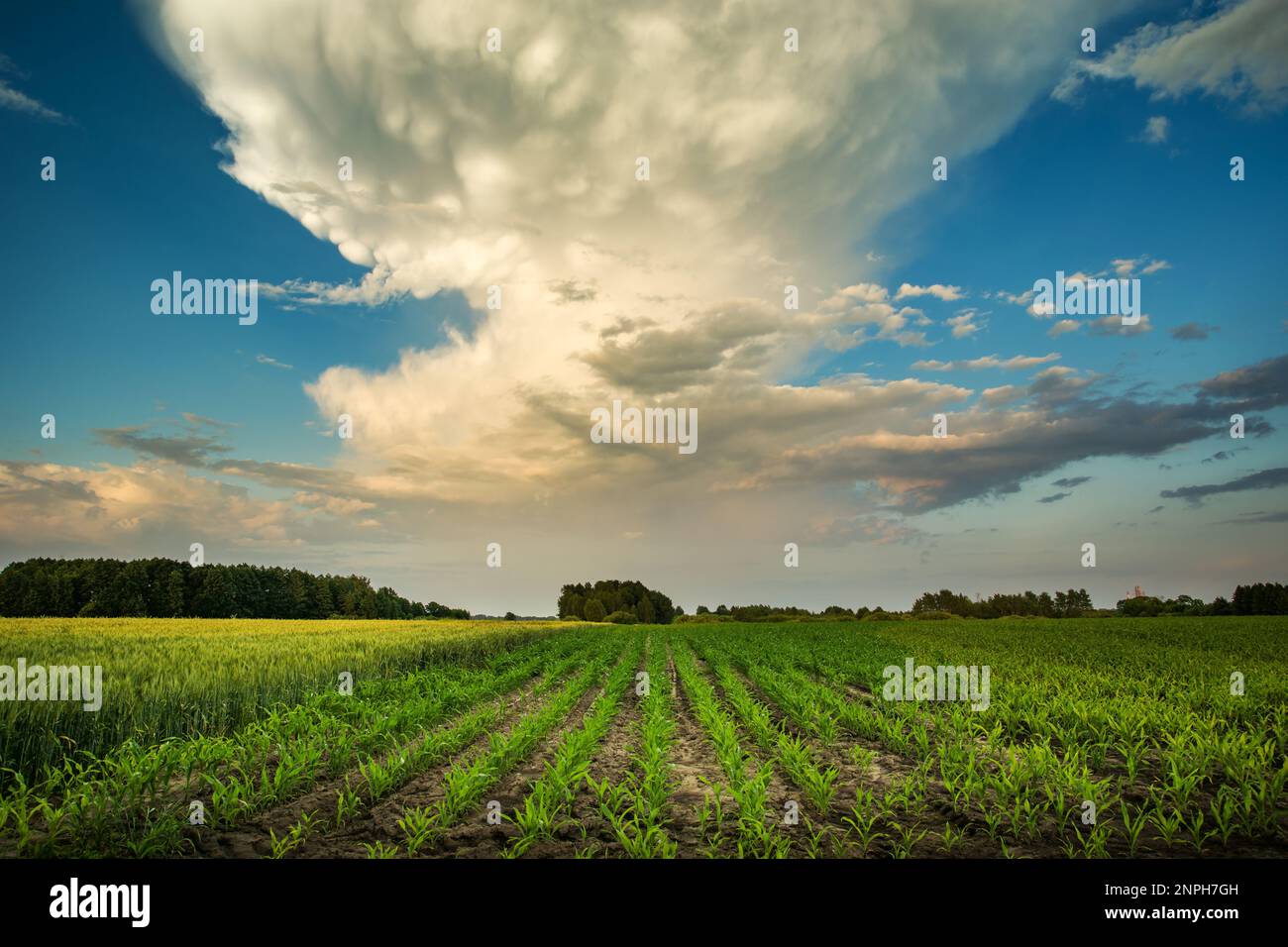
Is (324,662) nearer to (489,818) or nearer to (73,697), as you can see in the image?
(73,697)

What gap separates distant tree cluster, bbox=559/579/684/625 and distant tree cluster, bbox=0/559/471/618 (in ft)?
129

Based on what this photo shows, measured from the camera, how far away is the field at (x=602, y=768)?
6062 mm

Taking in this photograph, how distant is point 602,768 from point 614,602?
11105cm

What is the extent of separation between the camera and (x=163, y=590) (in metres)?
71.6

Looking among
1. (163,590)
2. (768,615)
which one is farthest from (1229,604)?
(163,590)

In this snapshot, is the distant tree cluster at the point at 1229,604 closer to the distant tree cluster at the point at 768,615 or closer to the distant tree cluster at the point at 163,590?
the distant tree cluster at the point at 768,615

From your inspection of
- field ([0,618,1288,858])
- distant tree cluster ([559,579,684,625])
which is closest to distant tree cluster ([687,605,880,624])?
distant tree cluster ([559,579,684,625])

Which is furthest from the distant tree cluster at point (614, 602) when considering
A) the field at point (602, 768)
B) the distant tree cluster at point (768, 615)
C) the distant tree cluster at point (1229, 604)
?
the field at point (602, 768)

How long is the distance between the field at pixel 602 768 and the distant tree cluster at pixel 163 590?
70.5 metres

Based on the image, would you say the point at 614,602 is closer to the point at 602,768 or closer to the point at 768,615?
the point at 768,615
